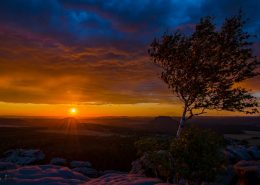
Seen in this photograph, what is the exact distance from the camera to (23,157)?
1476 inches

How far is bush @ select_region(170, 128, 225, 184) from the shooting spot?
2048cm

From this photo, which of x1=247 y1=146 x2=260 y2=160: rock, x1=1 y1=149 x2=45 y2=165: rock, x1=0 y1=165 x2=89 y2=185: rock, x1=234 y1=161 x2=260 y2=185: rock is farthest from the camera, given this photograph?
x1=1 y1=149 x2=45 y2=165: rock

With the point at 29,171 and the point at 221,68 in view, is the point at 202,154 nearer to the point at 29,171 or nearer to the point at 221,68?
the point at 221,68

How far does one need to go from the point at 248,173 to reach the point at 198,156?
3.76 m

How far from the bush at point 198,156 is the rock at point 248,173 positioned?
69.6 inches

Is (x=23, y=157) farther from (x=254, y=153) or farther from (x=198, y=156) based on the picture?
(x=254, y=153)

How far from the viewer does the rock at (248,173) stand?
20.4m

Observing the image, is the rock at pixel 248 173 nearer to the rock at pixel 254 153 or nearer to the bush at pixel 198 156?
the bush at pixel 198 156

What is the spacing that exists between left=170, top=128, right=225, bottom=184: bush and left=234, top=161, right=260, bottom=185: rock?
5.80ft

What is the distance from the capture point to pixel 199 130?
21656mm

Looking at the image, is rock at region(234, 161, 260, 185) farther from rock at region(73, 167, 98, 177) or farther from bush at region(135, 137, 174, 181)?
rock at region(73, 167, 98, 177)

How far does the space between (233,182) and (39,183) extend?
15.7 m

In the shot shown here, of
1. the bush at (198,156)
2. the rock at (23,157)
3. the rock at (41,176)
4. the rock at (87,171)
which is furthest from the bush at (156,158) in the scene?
the rock at (23,157)

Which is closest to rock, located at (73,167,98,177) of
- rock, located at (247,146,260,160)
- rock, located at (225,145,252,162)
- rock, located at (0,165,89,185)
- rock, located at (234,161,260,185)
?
rock, located at (0,165,89,185)
